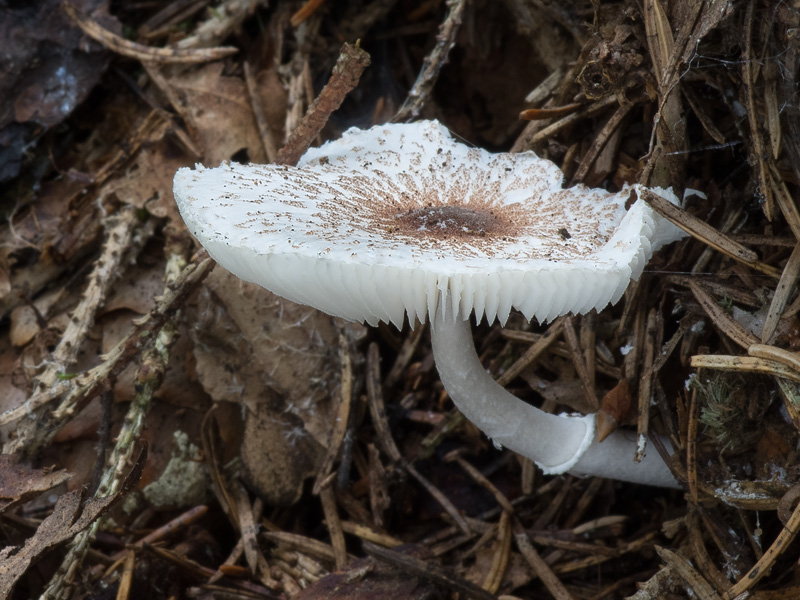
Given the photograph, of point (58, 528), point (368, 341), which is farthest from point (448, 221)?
point (58, 528)

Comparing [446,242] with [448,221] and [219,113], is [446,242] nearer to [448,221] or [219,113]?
[448,221]

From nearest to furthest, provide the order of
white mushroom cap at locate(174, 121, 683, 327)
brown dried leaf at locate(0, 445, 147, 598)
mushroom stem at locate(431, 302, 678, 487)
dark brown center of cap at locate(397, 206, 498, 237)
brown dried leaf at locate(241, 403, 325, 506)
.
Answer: white mushroom cap at locate(174, 121, 683, 327) → brown dried leaf at locate(0, 445, 147, 598) → dark brown center of cap at locate(397, 206, 498, 237) → mushroom stem at locate(431, 302, 678, 487) → brown dried leaf at locate(241, 403, 325, 506)

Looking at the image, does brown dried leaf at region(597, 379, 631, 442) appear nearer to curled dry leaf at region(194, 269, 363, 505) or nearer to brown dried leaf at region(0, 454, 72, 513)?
curled dry leaf at region(194, 269, 363, 505)

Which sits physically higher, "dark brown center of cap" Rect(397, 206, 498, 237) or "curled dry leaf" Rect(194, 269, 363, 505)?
"dark brown center of cap" Rect(397, 206, 498, 237)

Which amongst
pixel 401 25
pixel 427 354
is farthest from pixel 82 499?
pixel 401 25

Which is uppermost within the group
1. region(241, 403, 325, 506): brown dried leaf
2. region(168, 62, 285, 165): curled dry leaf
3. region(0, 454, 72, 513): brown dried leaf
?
region(168, 62, 285, 165): curled dry leaf

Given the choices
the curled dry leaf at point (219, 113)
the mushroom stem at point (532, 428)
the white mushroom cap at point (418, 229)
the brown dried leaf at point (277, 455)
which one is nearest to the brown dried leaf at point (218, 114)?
the curled dry leaf at point (219, 113)

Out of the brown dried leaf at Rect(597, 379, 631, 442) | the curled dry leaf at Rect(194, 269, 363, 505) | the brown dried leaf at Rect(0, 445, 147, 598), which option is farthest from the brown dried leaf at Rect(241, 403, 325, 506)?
the brown dried leaf at Rect(597, 379, 631, 442)
